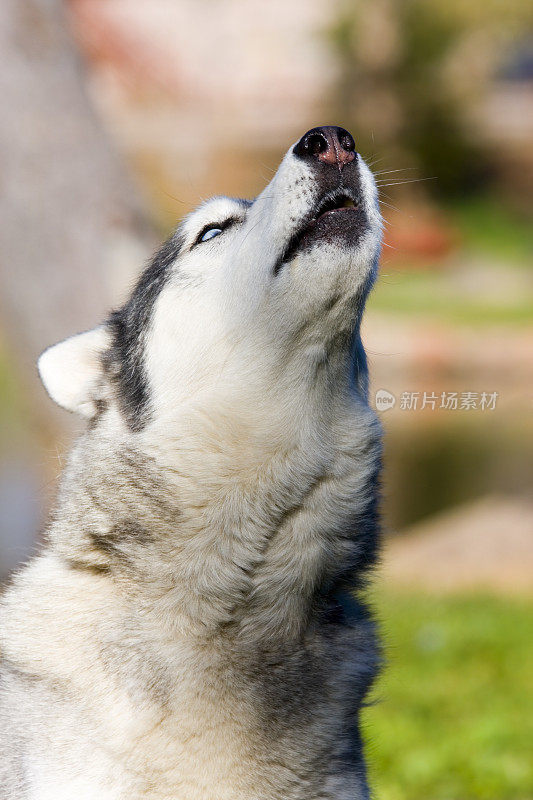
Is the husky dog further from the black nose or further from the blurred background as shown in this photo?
the blurred background

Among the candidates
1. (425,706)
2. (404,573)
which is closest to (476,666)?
(425,706)

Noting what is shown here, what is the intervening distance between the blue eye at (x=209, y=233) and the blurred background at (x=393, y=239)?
40cm

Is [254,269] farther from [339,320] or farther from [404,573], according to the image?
[404,573]

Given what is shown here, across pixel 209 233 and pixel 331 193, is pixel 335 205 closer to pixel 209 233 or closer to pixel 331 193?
pixel 331 193

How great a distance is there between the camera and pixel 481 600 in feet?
22.8

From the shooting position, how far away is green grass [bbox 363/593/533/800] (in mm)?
4227

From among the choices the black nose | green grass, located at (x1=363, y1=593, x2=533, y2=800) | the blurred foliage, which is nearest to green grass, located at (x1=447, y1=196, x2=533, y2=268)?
the blurred foliage

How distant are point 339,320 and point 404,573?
17.8 feet

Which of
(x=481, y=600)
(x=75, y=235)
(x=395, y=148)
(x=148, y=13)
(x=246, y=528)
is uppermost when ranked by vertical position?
(x=148, y=13)

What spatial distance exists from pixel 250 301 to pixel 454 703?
3233 mm

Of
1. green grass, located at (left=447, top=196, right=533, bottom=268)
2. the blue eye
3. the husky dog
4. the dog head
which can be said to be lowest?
the husky dog

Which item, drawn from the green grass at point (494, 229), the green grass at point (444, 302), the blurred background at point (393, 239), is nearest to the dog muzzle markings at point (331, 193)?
the blurred background at point (393, 239)

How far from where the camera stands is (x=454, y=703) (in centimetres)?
515

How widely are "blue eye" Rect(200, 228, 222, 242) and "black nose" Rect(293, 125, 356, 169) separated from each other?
453 millimetres
